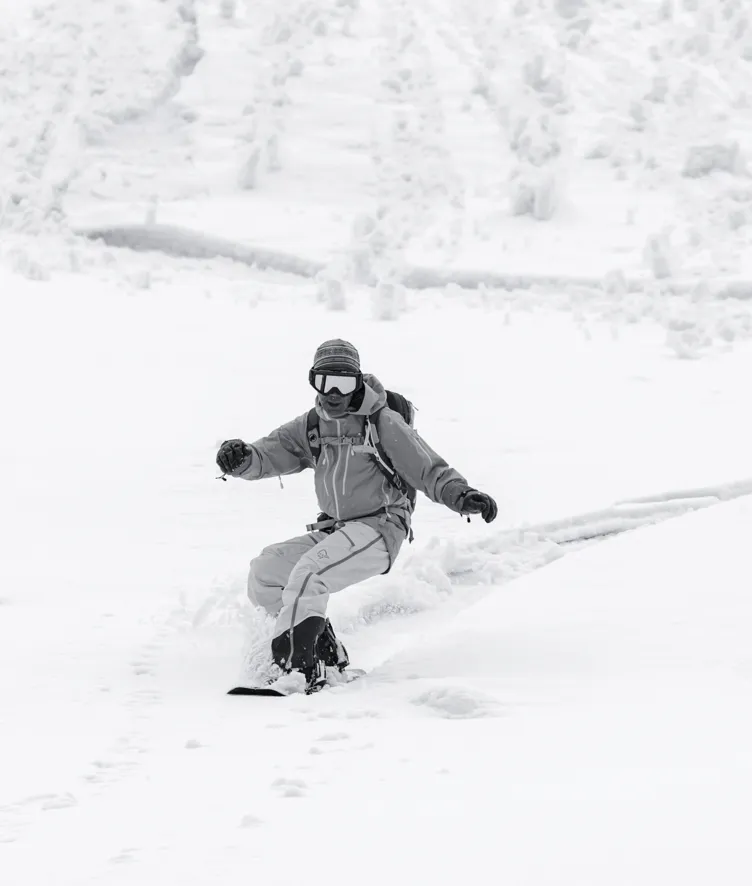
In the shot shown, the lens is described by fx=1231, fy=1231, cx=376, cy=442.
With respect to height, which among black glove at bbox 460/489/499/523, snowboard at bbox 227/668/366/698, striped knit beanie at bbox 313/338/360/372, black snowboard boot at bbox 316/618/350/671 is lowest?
snowboard at bbox 227/668/366/698

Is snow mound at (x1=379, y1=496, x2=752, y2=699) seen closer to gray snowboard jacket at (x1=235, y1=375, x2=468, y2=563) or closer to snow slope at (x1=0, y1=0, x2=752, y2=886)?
snow slope at (x1=0, y1=0, x2=752, y2=886)

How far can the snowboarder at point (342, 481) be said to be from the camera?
416 centimetres

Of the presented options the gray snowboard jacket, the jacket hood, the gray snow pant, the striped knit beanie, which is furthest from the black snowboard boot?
the striped knit beanie

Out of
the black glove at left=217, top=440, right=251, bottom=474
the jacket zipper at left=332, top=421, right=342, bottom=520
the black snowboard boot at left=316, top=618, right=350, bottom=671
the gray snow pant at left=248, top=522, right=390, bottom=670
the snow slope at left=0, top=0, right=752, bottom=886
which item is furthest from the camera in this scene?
the jacket zipper at left=332, top=421, right=342, bottom=520

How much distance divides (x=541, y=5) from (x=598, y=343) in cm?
1422

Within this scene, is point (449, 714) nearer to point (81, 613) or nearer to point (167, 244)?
point (81, 613)

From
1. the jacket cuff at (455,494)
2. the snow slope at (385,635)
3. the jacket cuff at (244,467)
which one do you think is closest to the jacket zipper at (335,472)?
the jacket cuff at (244,467)

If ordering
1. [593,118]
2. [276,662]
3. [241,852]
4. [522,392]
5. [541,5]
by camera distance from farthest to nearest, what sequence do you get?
[541,5] → [593,118] → [522,392] → [276,662] → [241,852]

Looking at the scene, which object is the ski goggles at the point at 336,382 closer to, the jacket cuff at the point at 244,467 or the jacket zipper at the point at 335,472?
the jacket zipper at the point at 335,472

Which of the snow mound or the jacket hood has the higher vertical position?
the jacket hood

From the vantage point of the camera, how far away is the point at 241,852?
2363 millimetres

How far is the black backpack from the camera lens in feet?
14.2

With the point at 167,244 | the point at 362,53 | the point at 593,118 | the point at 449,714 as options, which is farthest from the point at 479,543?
the point at 362,53

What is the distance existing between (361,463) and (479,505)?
523 mm
